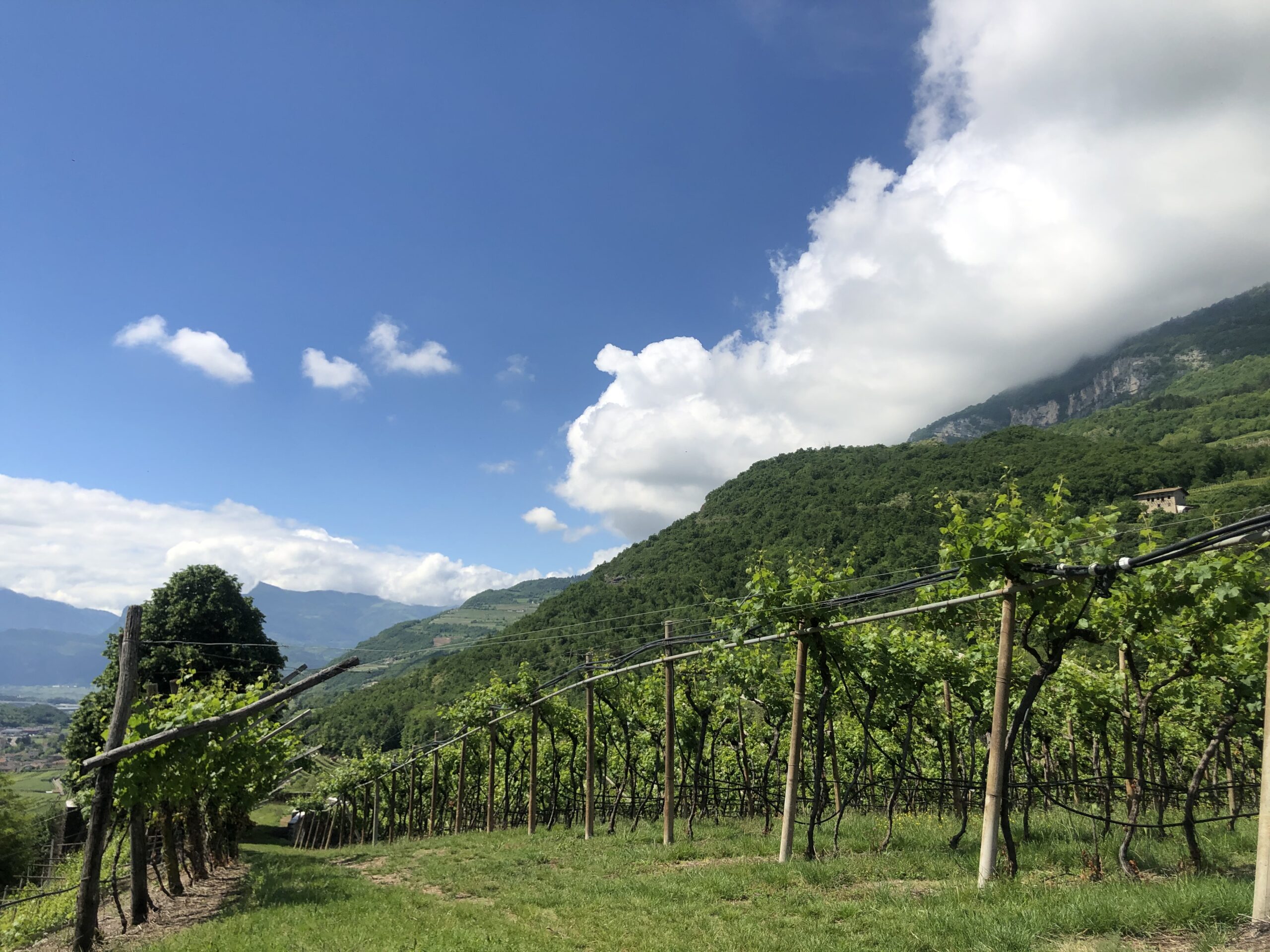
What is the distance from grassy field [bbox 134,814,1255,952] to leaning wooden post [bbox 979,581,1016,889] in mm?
329

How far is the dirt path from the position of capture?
9.62m

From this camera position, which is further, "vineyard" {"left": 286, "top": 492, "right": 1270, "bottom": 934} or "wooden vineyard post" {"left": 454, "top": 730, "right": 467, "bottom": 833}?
"wooden vineyard post" {"left": 454, "top": 730, "right": 467, "bottom": 833}

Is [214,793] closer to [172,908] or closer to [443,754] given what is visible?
[172,908]

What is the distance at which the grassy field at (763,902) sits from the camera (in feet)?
18.9

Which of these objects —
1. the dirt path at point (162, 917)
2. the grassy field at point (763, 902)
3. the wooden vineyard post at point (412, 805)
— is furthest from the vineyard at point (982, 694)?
the dirt path at point (162, 917)

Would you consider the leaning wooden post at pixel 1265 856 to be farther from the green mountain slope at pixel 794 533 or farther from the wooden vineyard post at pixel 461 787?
the green mountain slope at pixel 794 533

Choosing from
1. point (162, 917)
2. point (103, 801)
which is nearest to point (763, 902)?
point (103, 801)

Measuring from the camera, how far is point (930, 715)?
1544cm

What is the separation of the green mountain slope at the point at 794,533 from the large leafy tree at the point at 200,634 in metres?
35.9

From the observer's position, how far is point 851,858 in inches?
387

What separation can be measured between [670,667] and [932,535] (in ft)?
255

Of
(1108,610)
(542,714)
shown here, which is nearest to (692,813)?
(542,714)

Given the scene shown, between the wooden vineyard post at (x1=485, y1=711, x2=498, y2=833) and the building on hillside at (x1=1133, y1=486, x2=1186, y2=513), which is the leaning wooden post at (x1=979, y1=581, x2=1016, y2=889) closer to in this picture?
the wooden vineyard post at (x1=485, y1=711, x2=498, y2=833)

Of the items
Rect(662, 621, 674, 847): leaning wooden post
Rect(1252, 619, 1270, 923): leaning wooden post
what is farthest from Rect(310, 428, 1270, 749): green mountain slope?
Rect(1252, 619, 1270, 923): leaning wooden post
